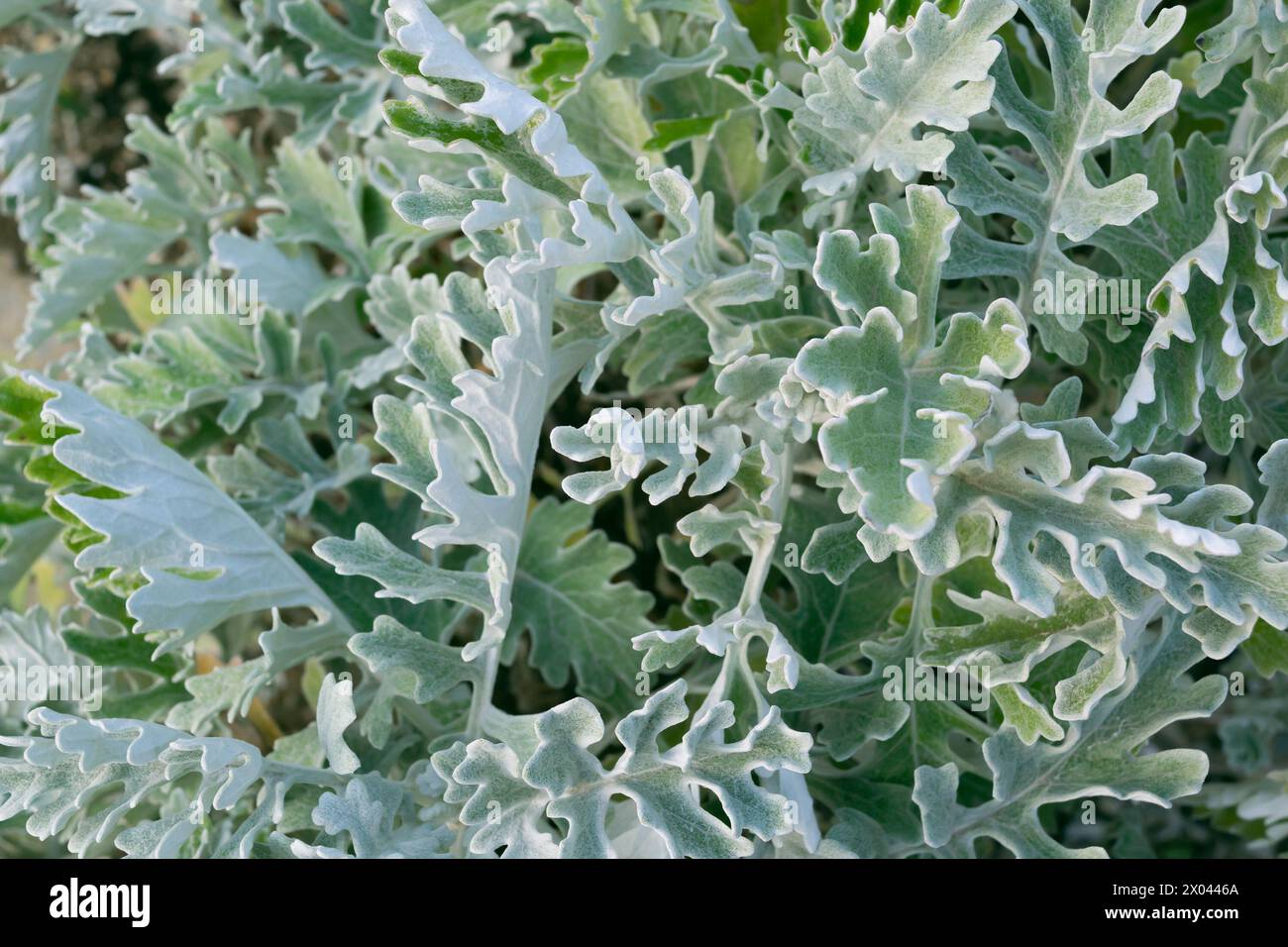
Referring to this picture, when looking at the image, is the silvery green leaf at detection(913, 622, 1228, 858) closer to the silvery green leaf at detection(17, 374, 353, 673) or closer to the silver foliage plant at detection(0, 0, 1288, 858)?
the silver foliage plant at detection(0, 0, 1288, 858)

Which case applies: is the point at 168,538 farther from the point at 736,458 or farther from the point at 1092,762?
the point at 1092,762

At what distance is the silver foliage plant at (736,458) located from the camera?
0.85m

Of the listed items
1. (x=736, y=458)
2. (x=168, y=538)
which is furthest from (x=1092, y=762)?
(x=168, y=538)

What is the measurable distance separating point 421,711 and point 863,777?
398mm

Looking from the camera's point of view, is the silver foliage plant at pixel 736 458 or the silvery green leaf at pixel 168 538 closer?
the silver foliage plant at pixel 736 458

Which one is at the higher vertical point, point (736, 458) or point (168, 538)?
point (736, 458)

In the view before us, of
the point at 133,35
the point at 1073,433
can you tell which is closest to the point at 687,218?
the point at 1073,433

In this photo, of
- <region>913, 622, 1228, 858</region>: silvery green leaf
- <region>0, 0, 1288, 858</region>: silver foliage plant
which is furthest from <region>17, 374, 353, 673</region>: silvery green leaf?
<region>913, 622, 1228, 858</region>: silvery green leaf

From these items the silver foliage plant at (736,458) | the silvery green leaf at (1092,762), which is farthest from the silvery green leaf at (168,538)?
the silvery green leaf at (1092,762)

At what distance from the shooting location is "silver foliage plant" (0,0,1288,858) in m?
0.85

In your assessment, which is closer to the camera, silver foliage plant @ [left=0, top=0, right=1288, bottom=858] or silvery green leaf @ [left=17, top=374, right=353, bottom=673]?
silver foliage plant @ [left=0, top=0, right=1288, bottom=858]

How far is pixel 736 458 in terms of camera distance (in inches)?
35.8

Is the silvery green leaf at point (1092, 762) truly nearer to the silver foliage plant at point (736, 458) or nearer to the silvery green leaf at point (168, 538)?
the silver foliage plant at point (736, 458)
